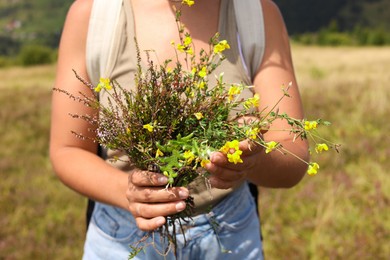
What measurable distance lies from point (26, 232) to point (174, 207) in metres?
4.95

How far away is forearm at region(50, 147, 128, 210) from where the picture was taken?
2330 mm

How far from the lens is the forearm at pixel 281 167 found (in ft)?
7.85

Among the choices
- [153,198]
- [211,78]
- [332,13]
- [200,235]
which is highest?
[211,78]

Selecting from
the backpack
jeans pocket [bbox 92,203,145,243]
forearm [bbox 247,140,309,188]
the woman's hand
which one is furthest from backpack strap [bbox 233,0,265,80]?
jeans pocket [bbox 92,203,145,243]

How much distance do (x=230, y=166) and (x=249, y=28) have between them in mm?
863

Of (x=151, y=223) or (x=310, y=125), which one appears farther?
(x=151, y=223)

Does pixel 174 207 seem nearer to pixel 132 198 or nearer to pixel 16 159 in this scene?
pixel 132 198

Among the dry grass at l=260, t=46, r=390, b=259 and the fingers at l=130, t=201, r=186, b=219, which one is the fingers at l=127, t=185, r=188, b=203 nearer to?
the fingers at l=130, t=201, r=186, b=219

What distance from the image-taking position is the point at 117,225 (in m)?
2.60

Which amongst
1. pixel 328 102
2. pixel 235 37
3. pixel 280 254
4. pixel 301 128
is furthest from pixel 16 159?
pixel 301 128

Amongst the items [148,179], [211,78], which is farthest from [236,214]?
[148,179]

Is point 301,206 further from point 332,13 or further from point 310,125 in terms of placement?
point 332,13

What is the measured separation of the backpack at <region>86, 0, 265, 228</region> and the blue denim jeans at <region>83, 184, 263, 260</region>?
64cm

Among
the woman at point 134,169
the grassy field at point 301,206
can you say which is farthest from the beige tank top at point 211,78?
the grassy field at point 301,206
